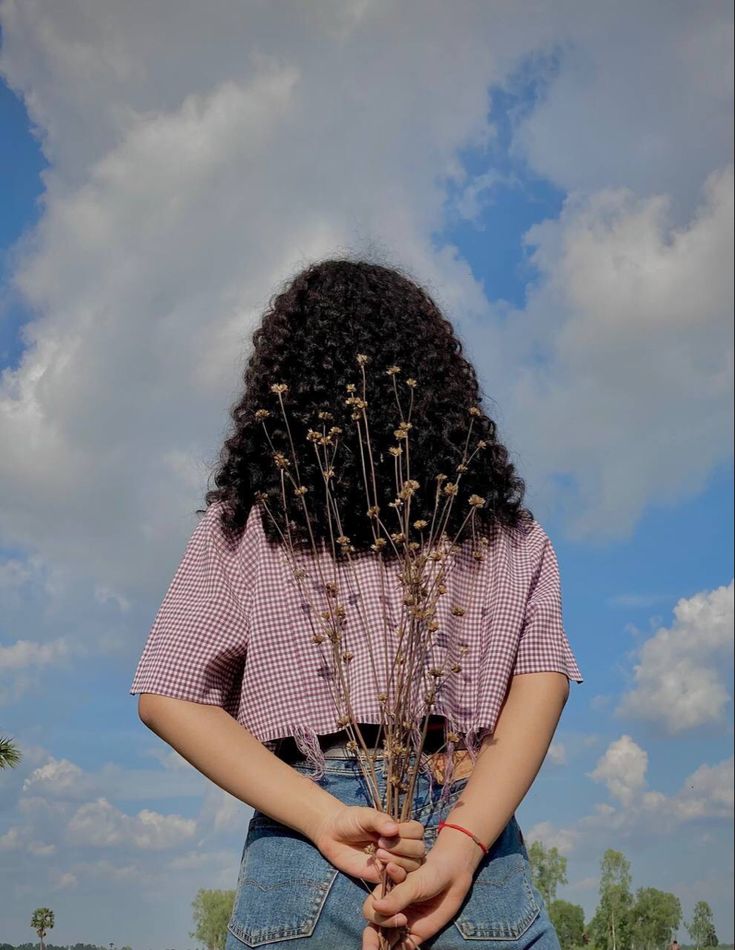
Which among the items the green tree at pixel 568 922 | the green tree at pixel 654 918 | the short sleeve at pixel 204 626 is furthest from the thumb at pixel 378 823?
the green tree at pixel 654 918

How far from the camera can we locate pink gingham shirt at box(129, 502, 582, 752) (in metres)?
1.89

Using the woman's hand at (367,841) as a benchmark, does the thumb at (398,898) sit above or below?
below

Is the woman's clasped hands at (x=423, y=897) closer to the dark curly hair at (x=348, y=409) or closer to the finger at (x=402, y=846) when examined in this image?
the finger at (x=402, y=846)

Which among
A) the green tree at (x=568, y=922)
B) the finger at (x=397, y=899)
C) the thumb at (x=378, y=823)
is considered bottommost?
the finger at (x=397, y=899)

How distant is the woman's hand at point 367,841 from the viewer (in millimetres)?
1598

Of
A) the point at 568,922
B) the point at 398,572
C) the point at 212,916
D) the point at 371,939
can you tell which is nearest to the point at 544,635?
the point at 398,572

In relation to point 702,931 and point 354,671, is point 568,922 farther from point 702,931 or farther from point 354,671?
point 354,671

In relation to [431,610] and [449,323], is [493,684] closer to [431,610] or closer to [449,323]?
[431,610]

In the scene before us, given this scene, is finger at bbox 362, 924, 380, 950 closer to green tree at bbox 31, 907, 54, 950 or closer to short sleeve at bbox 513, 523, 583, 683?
short sleeve at bbox 513, 523, 583, 683

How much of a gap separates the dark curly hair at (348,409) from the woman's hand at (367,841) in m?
0.65

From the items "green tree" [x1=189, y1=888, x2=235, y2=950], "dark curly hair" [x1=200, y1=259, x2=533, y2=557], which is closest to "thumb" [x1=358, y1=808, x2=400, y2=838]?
"dark curly hair" [x1=200, y1=259, x2=533, y2=557]

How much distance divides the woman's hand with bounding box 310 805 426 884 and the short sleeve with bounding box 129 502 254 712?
0.39m

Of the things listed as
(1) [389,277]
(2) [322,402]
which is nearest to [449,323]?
(1) [389,277]

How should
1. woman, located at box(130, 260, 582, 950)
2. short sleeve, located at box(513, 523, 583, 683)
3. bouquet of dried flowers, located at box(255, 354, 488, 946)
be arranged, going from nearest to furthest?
woman, located at box(130, 260, 582, 950) < bouquet of dried flowers, located at box(255, 354, 488, 946) < short sleeve, located at box(513, 523, 583, 683)
